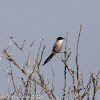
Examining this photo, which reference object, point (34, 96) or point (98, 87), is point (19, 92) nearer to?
point (34, 96)

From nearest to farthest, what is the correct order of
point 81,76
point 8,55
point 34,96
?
point 81,76
point 34,96
point 8,55

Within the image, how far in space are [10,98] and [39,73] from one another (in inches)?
28.4

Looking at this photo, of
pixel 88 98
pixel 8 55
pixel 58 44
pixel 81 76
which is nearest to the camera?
pixel 88 98

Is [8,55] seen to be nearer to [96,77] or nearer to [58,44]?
[96,77]

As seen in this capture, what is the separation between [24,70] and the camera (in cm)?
404

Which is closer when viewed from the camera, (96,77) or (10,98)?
(96,77)

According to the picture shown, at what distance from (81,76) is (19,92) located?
1209 mm

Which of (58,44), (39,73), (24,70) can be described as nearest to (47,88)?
(39,73)

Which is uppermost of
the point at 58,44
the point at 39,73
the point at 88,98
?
the point at 58,44

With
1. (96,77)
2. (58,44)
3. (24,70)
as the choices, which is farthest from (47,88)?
(58,44)

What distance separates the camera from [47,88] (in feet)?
12.4

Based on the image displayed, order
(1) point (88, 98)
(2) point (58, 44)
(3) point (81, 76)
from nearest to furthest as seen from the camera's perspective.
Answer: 1. (1) point (88, 98)
2. (3) point (81, 76)
3. (2) point (58, 44)

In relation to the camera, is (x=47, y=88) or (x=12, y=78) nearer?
(x=47, y=88)

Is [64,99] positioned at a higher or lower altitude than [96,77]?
lower
